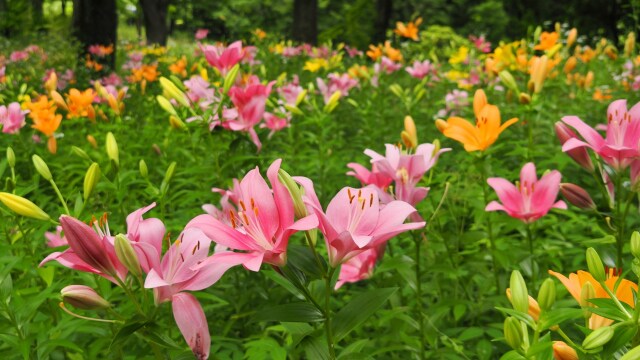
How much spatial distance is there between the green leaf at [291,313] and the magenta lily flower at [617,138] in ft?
2.17

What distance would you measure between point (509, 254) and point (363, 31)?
15.6 metres

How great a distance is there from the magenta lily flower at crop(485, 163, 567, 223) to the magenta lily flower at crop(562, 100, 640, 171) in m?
0.23

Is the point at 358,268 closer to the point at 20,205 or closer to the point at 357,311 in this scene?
the point at 357,311

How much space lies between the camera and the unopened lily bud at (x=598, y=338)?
71 centimetres

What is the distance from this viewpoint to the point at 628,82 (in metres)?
4.18

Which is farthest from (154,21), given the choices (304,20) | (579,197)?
(579,197)

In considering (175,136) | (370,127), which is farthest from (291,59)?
(175,136)

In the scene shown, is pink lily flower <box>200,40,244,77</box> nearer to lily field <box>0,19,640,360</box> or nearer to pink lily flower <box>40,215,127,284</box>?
lily field <box>0,19,640,360</box>

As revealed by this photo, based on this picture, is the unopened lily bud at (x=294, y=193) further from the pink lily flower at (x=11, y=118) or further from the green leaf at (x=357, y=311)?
the pink lily flower at (x=11, y=118)

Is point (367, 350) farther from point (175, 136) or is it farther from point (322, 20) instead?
point (322, 20)

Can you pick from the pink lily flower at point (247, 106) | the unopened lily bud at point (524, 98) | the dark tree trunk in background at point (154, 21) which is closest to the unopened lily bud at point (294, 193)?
the pink lily flower at point (247, 106)

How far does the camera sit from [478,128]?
160 centimetres

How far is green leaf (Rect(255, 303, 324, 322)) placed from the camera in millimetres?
886

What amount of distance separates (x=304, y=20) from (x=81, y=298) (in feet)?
38.2
